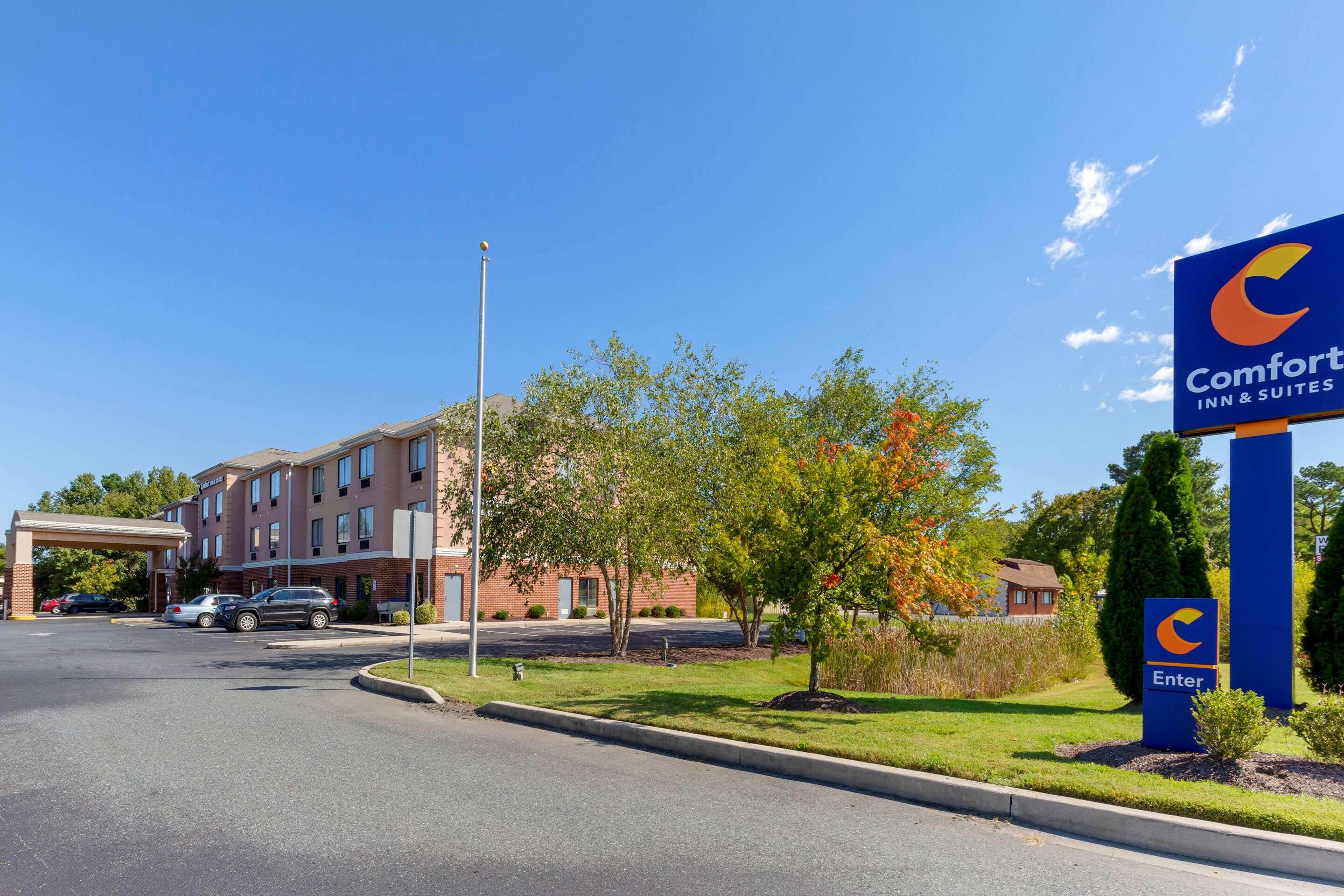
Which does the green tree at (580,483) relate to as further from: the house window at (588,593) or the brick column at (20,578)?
the brick column at (20,578)

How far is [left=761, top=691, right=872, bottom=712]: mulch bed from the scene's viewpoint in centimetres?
1070

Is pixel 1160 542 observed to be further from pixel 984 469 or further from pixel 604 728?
pixel 984 469

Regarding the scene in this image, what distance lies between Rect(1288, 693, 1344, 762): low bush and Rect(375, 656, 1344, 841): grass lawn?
0.82 m

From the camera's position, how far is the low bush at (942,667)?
1559 cm

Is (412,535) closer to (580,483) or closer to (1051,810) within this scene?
(580,483)

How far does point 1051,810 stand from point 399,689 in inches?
410

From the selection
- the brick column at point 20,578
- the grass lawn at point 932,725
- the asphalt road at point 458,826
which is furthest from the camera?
the brick column at point 20,578

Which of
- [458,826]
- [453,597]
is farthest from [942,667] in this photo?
[453,597]

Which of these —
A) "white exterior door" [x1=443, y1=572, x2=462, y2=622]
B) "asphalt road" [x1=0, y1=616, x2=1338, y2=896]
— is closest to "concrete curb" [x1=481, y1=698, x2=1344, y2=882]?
"asphalt road" [x1=0, y1=616, x2=1338, y2=896]

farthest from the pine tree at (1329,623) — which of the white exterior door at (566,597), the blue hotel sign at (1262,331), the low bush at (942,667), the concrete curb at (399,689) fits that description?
the white exterior door at (566,597)

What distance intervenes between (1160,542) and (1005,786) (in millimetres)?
6735

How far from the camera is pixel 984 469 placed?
86.9 ft

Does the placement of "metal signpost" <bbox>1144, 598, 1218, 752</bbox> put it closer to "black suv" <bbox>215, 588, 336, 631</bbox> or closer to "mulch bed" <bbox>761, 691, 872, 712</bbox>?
"mulch bed" <bbox>761, 691, 872, 712</bbox>

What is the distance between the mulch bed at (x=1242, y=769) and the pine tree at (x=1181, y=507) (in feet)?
14.4
